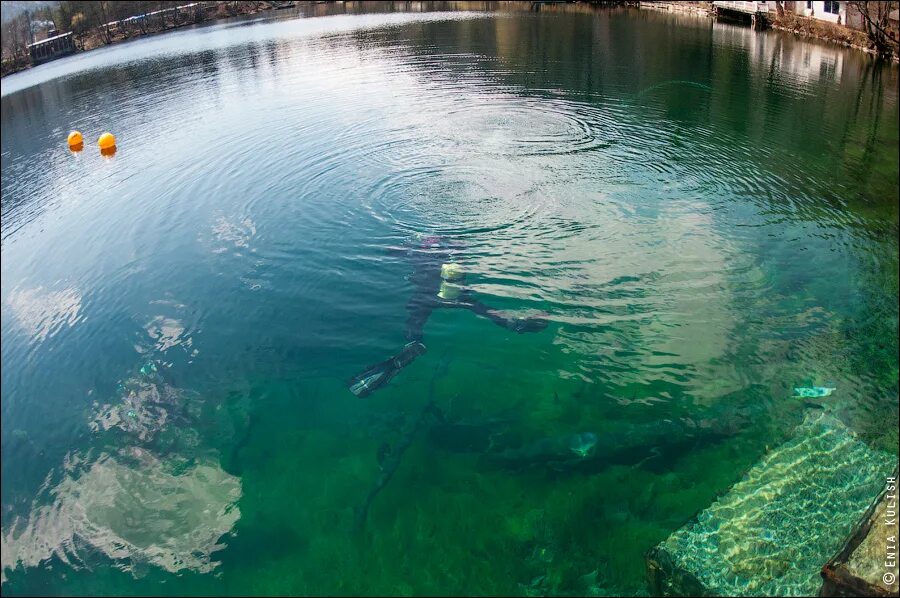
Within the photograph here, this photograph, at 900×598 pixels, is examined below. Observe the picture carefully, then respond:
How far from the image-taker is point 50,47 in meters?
44.1

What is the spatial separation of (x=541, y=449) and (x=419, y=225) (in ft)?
32.0

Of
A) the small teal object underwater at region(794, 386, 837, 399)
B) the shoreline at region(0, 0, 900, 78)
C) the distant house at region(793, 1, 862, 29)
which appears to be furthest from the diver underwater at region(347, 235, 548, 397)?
the distant house at region(793, 1, 862, 29)

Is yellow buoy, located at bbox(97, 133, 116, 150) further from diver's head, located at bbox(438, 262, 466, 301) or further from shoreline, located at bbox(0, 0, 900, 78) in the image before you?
diver's head, located at bbox(438, 262, 466, 301)

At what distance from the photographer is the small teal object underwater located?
1259 cm

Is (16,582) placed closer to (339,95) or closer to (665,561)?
(665,561)

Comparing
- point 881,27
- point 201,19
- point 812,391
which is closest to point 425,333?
point 812,391

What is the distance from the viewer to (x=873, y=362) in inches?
526

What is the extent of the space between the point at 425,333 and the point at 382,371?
5.91 feet

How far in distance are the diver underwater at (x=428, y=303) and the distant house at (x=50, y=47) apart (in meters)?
32.7

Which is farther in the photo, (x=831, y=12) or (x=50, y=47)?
(x=831, y=12)

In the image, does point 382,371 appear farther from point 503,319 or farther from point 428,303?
point 503,319

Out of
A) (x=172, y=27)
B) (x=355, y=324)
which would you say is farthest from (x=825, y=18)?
(x=172, y=27)

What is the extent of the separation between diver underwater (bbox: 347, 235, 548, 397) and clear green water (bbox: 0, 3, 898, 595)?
1.21 feet

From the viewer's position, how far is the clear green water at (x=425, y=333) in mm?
10852
